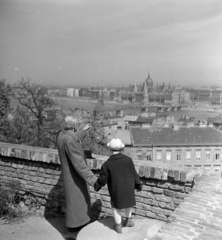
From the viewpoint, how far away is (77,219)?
10.4 ft

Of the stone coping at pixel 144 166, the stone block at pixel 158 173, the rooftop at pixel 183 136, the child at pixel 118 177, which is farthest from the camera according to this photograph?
the rooftop at pixel 183 136

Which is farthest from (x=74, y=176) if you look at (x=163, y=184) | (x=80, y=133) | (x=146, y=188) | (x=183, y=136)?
(x=183, y=136)

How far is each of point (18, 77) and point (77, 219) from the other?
15.2 metres

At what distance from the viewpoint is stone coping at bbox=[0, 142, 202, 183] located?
128 inches

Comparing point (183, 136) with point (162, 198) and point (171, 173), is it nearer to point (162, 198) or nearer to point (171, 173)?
point (162, 198)

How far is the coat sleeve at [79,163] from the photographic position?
9.55 feet

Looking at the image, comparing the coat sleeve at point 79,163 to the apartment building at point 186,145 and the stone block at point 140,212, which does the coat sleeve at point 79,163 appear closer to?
the stone block at point 140,212

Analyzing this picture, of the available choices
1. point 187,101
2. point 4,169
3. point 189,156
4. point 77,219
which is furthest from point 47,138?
point 189,156

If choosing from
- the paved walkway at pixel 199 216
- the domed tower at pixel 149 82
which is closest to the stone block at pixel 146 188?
the paved walkway at pixel 199 216

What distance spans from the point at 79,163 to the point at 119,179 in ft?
1.51

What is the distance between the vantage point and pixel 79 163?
2.95m

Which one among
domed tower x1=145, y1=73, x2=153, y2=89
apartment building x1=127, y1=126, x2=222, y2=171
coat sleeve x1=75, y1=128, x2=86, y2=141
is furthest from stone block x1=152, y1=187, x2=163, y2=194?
apartment building x1=127, y1=126, x2=222, y2=171

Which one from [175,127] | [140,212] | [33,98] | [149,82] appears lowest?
[175,127]

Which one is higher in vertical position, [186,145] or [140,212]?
[140,212]
